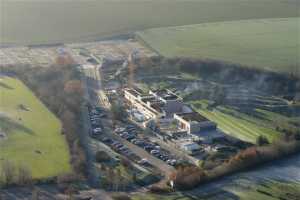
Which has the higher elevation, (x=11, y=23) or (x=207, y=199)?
(x=11, y=23)

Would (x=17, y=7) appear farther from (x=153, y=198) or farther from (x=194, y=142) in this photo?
(x=153, y=198)

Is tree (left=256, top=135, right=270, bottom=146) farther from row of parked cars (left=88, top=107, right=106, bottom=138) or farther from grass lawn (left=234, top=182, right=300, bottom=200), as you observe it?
row of parked cars (left=88, top=107, right=106, bottom=138)

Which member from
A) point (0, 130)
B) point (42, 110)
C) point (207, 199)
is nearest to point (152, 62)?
point (42, 110)

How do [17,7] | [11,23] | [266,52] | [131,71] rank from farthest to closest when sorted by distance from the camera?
[17,7]
[11,23]
[266,52]
[131,71]

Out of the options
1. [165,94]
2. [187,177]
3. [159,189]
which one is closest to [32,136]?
[159,189]

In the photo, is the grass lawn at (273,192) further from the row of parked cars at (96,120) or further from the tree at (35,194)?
the row of parked cars at (96,120)
